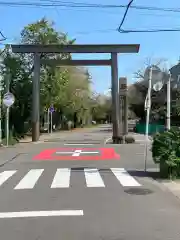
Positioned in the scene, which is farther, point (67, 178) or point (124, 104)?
point (124, 104)

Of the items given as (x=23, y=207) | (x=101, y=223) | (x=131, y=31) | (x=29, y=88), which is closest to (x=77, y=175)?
(x=23, y=207)

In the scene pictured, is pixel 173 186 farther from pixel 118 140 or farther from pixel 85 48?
pixel 85 48

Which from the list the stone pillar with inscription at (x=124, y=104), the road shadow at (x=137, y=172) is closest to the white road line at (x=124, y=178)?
the road shadow at (x=137, y=172)

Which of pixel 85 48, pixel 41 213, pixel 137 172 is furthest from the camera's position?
pixel 85 48

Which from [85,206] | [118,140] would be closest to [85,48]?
[118,140]

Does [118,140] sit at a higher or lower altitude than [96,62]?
lower

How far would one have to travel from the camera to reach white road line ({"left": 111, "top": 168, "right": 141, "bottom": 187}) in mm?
12297

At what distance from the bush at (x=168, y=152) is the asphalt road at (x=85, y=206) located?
576 millimetres

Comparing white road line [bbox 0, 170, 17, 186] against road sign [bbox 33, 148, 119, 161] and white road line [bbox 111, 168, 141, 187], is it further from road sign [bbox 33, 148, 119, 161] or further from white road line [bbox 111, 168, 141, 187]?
road sign [bbox 33, 148, 119, 161]

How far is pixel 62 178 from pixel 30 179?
0.94 meters

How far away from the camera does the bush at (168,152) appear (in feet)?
43.3

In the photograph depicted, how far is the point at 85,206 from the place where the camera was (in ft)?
30.0

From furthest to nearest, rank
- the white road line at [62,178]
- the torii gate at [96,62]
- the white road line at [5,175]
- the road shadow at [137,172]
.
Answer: the torii gate at [96,62], the road shadow at [137,172], the white road line at [5,175], the white road line at [62,178]

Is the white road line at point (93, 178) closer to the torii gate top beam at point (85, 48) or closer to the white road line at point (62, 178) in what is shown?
the white road line at point (62, 178)
